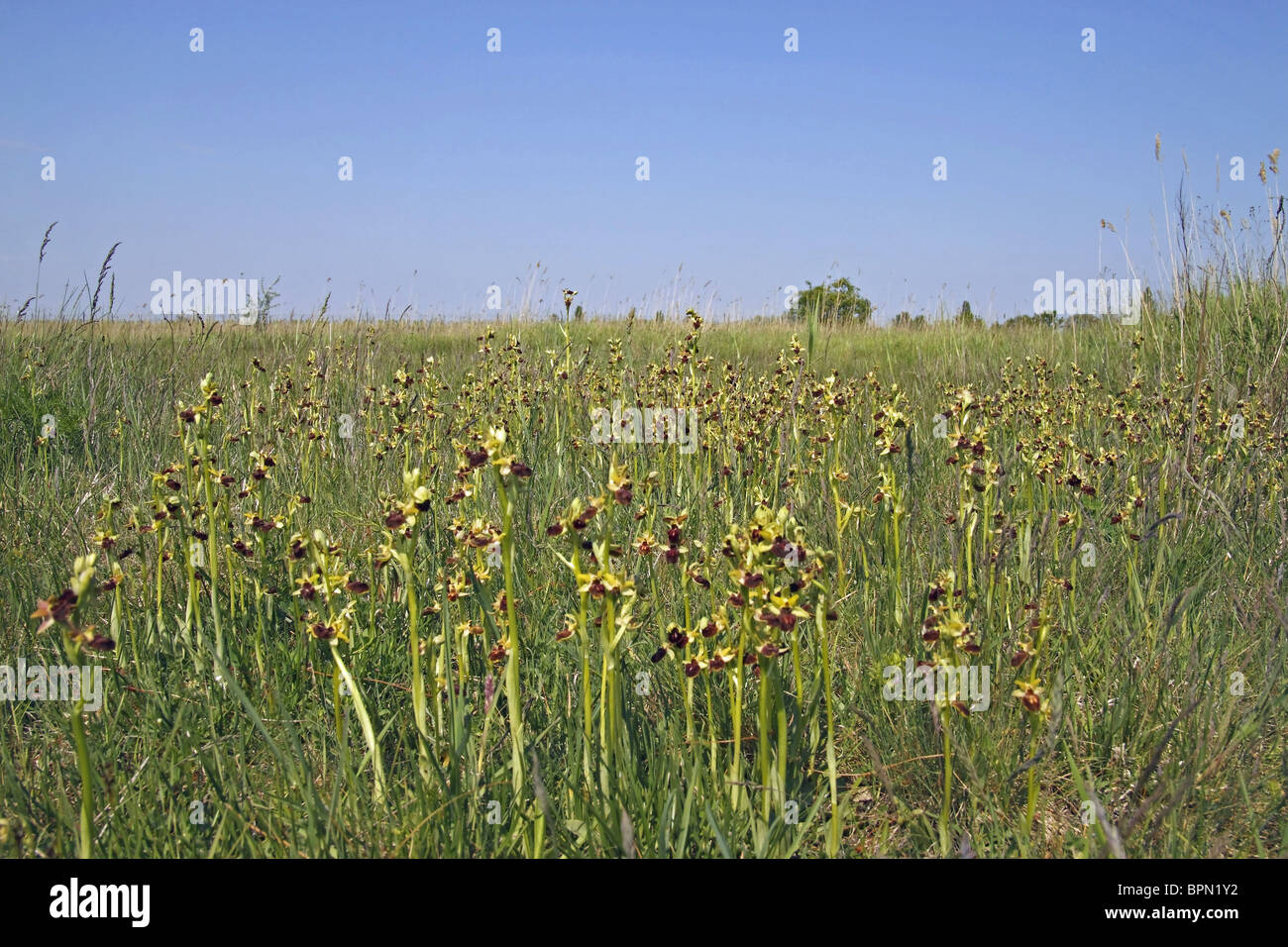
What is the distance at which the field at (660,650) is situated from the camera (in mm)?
1507

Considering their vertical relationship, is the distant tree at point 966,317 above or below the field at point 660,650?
above

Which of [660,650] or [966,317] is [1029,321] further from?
[660,650]

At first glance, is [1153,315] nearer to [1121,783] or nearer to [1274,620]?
[1274,620]

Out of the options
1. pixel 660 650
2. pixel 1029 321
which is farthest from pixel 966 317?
pixel 660 650

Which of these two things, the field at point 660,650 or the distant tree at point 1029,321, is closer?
the field at point 660,650

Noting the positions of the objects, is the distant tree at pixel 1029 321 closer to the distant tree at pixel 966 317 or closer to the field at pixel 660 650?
the distant tree at pixel 966 317

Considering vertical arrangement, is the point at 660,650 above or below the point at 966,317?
below

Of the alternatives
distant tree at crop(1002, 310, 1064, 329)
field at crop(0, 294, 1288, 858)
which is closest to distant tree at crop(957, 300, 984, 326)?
distant tree at crop(1002, 310, 1064, 329)

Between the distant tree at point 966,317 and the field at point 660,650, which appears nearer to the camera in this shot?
the field at point 660,650

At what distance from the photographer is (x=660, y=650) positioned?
1.62 meters

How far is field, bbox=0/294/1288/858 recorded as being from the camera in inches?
59.3

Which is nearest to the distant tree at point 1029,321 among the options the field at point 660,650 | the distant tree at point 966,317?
the distant tree at point 966,317

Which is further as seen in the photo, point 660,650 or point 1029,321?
point 1029,321

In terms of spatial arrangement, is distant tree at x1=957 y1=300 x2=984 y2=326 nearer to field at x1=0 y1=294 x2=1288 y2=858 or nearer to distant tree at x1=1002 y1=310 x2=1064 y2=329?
distant tree at x1=1002 y1=310 x2=1064 y2=329
